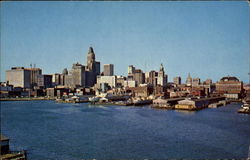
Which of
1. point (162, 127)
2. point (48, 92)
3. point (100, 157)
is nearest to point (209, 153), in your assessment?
point (100, 157)

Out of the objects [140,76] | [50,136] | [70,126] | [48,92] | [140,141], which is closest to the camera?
[140,141]

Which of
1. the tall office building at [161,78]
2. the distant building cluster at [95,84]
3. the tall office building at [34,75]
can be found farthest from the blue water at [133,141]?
the tall office building at [34,75]

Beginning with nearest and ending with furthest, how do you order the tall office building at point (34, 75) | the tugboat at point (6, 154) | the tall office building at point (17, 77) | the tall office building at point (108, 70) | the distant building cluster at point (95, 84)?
1. the tugboat at point (6, 154)
2. the distant building cluster at point (95, 84)
3. the tall office building at point (17, 77)
4. the tall office building at point (34, 75)
5. the tall office building at point (108, 70)

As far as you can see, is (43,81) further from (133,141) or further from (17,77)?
(133,141)

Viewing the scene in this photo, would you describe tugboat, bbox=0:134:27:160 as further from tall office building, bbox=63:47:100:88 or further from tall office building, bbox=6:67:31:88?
tall office building, bbox=63:47:100:88

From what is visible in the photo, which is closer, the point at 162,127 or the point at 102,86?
the point at 162,127

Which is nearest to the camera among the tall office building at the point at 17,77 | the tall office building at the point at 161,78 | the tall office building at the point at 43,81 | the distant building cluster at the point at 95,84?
the distant building cluster at the point at 95,84

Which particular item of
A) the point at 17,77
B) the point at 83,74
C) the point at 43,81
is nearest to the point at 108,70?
the point at 83,74

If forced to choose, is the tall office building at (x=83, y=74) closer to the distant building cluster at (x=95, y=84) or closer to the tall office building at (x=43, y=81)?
the distant building cluster at (x=95, y=84)

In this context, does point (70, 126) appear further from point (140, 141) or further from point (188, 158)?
point (188, 158)
